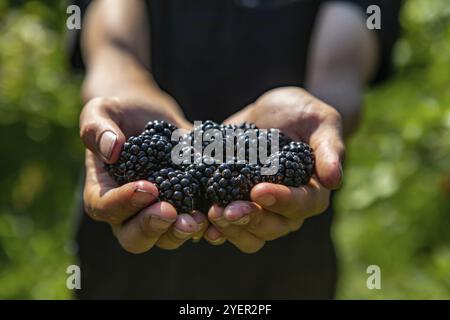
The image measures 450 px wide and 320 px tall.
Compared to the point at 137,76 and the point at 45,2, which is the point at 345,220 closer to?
the point at 137,76

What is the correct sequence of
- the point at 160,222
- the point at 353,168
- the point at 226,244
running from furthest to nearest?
the point at 353,168 < the point at 226,244 < the point at 160,222

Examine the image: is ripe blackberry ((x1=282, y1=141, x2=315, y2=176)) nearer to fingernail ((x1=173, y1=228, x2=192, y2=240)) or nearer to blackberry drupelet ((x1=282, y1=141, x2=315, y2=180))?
blackberry drupelet ((x1=282, y1=141, x2=315, y2=180))

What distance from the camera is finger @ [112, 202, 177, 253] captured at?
107cm

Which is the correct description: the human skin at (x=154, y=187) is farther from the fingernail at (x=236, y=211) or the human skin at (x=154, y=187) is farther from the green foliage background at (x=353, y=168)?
the green foliage background at (x=353, y=168)

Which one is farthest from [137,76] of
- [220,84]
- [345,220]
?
[345,220]

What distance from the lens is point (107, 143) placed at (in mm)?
1145

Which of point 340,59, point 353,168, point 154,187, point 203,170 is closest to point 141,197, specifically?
point 154,187

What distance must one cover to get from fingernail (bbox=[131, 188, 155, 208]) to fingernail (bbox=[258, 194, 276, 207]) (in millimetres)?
170

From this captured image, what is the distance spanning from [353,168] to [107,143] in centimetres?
106

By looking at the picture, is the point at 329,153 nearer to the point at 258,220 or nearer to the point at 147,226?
the point at 258,220

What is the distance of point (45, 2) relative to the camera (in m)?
2.64

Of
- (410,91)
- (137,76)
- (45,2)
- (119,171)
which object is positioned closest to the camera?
(119,171)

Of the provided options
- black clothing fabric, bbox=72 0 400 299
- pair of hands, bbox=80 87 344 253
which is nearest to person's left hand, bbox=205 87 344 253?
pair of hands, bbox=80 87 344 253

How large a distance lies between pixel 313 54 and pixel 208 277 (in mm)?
587
